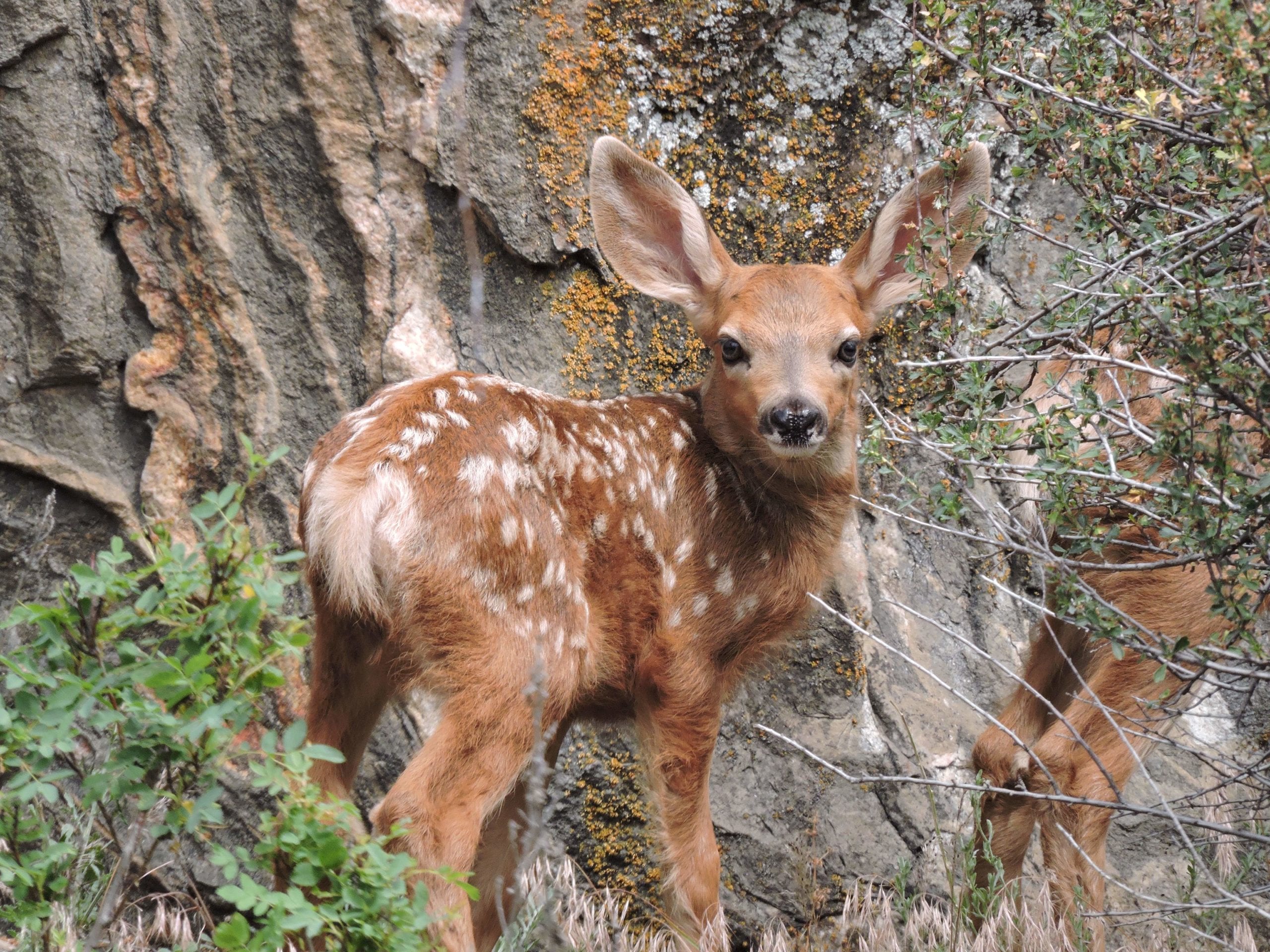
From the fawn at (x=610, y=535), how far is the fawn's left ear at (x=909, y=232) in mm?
12

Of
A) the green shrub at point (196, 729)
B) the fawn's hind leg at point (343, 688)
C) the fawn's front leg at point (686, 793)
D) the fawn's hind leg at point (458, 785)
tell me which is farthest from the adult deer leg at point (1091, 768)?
the green shrub at point (196, 729)

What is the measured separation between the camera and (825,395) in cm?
417

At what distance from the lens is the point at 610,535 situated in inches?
161

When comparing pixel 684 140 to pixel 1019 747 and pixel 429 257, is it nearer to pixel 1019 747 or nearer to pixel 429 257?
pixel 429 257

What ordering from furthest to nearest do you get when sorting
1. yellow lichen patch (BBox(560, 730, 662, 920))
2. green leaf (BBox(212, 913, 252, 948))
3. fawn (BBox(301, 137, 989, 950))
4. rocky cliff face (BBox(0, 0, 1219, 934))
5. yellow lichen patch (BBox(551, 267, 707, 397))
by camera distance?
yellow lichen patch (BBox(551, 267, 707, 397)) < yellow lichen patch (BBox(560, 730, 662, 920)) < rocky cliff face (BBox(0, 0, 1219, 934)) < fawn (BBox(301, 137, 989, 950)) < green leaf (BBox(212, 913, 252, 948))

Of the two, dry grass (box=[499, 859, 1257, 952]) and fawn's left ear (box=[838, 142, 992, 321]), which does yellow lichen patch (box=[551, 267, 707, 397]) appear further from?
dry grass (box=[499, 859, 1257, 952])

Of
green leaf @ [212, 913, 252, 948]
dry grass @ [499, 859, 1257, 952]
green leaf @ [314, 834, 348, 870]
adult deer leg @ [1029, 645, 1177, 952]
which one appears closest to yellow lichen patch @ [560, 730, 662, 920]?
dry grass @ [499, 859, 1257, 952]

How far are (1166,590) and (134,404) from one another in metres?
3.87

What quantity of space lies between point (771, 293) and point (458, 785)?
6.67 feet

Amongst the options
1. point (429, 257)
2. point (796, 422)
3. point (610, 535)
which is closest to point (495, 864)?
point (610, 535)

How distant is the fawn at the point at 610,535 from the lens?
3.46 m

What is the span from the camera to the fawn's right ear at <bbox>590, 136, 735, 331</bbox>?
4.48m

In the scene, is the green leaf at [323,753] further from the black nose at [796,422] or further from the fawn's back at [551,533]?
the black nose at [796,422]

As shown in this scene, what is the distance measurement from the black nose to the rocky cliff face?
935 millimetres
